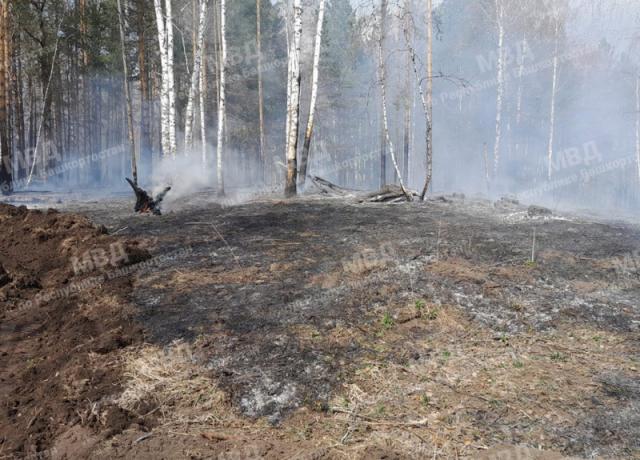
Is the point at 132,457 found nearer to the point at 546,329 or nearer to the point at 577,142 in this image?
the point at 546,329

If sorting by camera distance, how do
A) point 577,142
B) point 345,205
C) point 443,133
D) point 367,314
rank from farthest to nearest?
point 443,133 → point 577,142 → point 345,205 → point 367,314

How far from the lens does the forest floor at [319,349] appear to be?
8.47 ft

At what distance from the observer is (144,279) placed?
5262 mm

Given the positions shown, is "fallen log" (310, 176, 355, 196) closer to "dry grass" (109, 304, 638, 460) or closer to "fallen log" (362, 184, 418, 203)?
"fallen log" (362, 184, 418, 203)

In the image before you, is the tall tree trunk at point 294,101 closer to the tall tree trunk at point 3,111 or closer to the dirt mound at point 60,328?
the dirt mound at point 60,328

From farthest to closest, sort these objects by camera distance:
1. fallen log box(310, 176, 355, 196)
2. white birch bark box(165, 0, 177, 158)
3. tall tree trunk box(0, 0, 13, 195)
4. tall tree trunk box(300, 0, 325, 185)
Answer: tall tree trunk box(0, 0, 13, 195), fallen log box(310, 176, 355, 196), tall tree trunk box(300, 0, 325, 185), white birch bark box(165, 0, 177, 158)

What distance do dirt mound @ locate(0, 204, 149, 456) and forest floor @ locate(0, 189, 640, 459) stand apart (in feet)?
0.07

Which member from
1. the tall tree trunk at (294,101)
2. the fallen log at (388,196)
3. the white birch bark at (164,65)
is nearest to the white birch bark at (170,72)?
the white birch bark at (164,65)

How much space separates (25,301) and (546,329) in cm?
571

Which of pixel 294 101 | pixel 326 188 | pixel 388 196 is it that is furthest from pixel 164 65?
pixel 388 196

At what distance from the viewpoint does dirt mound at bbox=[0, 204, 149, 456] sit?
2.83 metres

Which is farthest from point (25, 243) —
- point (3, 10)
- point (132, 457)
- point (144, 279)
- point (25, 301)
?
point (3, 10)

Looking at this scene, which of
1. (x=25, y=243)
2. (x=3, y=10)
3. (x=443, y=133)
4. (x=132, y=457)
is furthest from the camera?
(x=443, y=133)

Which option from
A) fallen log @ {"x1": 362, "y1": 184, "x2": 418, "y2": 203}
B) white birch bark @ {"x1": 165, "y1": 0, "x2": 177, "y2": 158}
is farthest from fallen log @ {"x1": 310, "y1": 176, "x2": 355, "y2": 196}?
white birch bark @ {"x1": 165, "y1": 0, "x2": 177, "y2": 158}
